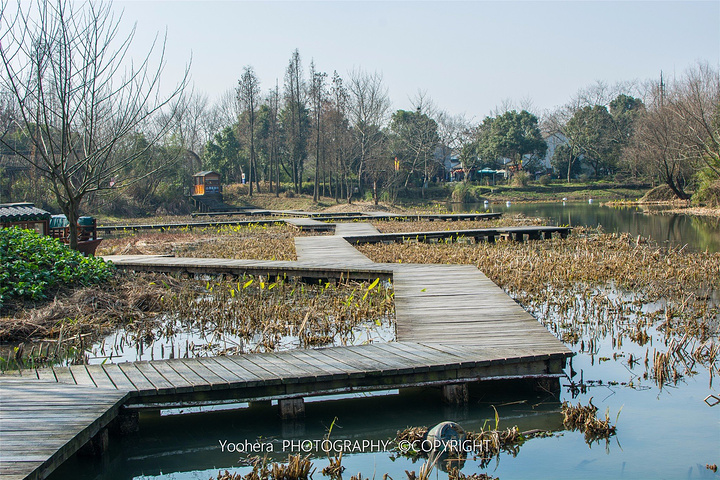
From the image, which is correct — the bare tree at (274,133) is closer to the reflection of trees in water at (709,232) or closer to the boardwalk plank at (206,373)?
the reflection of trees in water at (709,232)

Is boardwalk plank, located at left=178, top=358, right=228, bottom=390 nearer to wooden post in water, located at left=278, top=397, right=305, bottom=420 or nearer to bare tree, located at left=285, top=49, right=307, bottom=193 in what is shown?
wooden post in water, located at left=278, top=397, right=305, bottom=420

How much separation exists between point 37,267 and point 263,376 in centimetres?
616

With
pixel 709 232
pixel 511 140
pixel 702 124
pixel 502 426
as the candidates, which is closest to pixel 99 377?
pixel 502 426

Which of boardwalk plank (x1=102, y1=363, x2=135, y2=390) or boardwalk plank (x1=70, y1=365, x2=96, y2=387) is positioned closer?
boardwalk plank (x1=102, y1=363, x2=135, y2=390)

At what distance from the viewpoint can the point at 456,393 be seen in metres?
6.15

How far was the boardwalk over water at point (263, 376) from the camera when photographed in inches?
185

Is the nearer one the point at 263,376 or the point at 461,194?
the point at 263,376

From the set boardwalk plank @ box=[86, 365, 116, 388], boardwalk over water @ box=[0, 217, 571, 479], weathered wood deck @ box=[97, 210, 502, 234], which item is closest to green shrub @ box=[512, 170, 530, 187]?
weathered wood deck @ box=[97, 210, 502, 234]

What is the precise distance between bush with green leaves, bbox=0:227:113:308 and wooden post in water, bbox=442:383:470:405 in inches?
262

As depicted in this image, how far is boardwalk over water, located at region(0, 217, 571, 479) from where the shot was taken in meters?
4.70

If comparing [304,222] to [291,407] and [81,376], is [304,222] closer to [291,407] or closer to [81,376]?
[81,376]

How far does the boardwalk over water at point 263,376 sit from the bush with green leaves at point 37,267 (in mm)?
4024

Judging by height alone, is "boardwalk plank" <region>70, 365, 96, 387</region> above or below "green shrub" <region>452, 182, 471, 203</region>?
below

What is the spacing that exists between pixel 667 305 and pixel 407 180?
40.8 m
